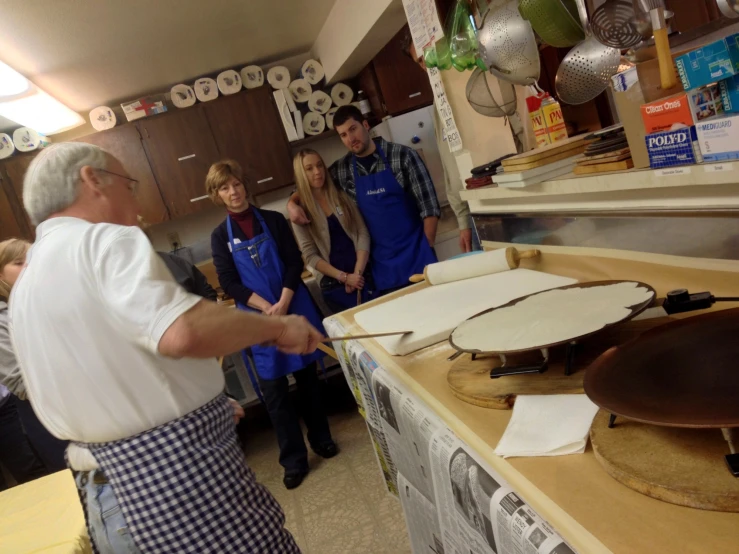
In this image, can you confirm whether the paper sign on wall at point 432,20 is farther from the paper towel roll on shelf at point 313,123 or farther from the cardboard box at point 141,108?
the cardboard box at point 141,108

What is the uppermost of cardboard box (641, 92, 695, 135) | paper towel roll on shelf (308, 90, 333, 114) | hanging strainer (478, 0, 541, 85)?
paper towel roll on shelf (308, 90, 333, 114)

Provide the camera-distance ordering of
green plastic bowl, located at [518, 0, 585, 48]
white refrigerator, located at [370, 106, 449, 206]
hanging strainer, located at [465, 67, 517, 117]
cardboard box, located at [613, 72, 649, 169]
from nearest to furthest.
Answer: cardboard box, located at [613, 72, 649, 169]
green plastic bowl, located at [518, 0, 585, 48]
hanging strainer, located at [465, 67, 517, 117]
white refrigerator, located at [370, 106, 449, 206]

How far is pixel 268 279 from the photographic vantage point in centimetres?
271

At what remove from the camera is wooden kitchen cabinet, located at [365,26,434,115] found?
3811mm

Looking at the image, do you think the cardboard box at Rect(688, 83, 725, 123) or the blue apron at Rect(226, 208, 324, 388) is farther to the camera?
the blue apron at Rect(226, 208, 324, 388)

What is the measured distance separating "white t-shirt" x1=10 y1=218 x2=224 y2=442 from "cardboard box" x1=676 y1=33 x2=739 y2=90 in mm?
921

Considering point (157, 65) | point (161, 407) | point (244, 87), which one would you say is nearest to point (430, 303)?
point (161, 407)

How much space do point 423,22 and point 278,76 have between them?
2368 millimetres

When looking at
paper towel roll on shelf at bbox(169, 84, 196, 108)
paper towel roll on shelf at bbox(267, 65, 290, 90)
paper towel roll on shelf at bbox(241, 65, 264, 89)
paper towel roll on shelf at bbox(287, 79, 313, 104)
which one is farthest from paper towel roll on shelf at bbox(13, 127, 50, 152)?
paper towel roll on shelf at bbox(287, 79, 313, 104)

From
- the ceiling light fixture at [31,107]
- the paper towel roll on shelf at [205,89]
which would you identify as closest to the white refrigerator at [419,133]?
the paper towel roll on shelf at [205,89]

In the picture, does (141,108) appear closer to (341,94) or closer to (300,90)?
(300,90)

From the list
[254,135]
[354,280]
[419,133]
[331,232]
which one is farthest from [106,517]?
[254,135]

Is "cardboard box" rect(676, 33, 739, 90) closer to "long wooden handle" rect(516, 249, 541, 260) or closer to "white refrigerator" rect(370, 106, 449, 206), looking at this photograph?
"long wooden handle" rect(516, 249, 541, 260)

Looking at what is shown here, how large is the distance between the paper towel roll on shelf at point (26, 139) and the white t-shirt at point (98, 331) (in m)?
3.43
